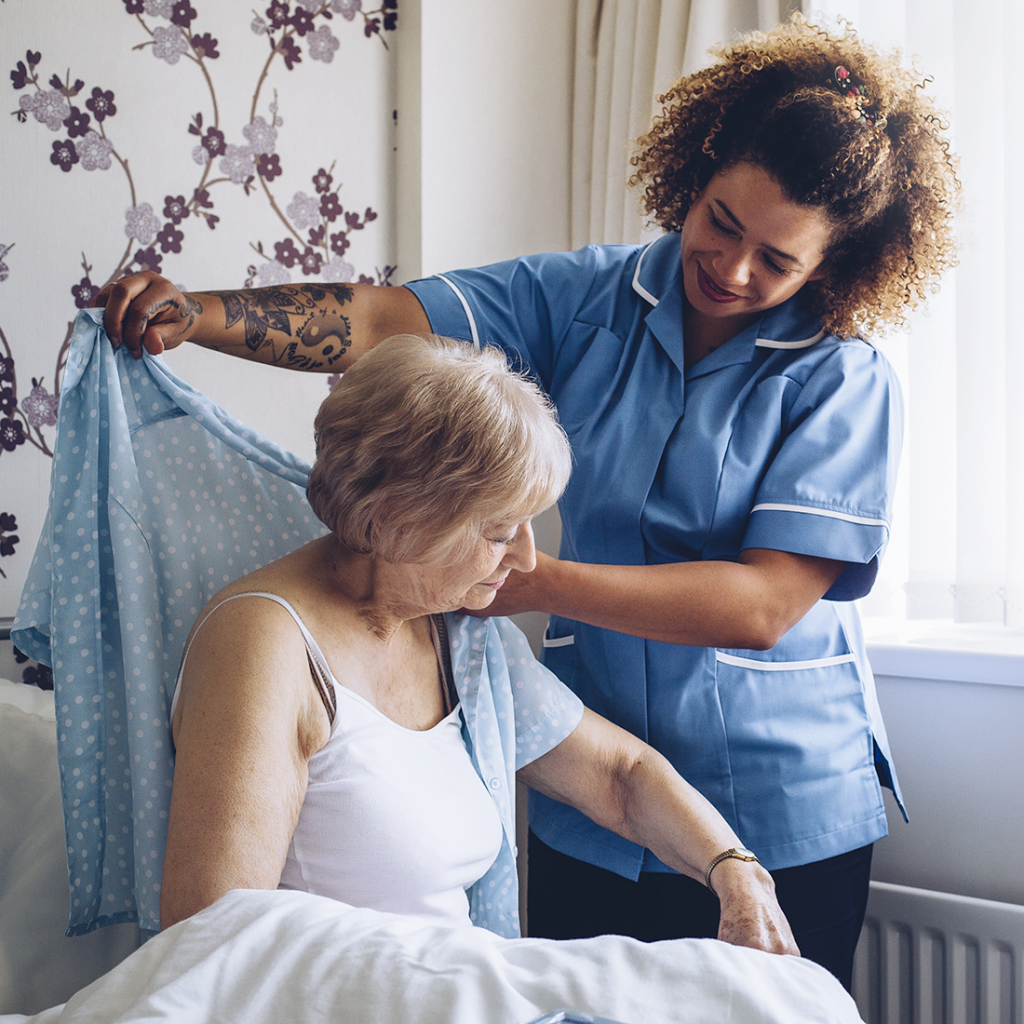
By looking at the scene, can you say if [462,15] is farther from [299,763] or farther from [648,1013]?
[648,1013]

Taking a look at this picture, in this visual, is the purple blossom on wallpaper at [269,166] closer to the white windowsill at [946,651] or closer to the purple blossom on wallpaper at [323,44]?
the purple blossom on wallpaper at [323,44]

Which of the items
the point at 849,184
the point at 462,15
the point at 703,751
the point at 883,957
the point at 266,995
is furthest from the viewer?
the point at 462,15

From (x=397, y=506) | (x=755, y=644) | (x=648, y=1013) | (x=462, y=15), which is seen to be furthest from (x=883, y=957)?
(x=462, y=15)

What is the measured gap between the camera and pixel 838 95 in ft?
4.00

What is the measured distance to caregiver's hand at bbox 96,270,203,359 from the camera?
1.10 meters

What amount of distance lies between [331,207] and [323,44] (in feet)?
1.11

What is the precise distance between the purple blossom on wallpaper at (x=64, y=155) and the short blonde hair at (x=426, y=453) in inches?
38.1

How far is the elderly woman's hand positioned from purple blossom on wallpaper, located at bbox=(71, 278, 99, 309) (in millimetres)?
1418

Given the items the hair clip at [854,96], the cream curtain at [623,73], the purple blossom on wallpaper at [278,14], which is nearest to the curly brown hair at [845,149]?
the hair clip at [854,96]

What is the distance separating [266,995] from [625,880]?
78 centimetres

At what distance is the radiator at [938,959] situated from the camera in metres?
1.61

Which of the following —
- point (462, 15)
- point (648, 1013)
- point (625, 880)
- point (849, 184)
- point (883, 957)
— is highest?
point (462, 15)

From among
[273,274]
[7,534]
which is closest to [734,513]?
[273,274]

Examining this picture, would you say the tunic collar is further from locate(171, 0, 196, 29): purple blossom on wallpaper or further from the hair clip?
locate(171, 0, 196, 29): purple blossom on wallpaper
